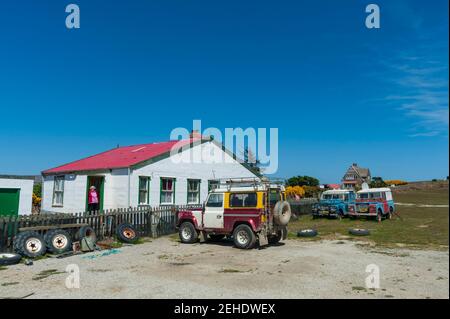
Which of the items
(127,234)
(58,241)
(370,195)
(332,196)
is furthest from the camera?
(332,196)

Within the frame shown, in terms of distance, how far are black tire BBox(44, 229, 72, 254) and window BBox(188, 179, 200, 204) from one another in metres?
11.2

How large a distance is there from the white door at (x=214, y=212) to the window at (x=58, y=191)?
12092 mm

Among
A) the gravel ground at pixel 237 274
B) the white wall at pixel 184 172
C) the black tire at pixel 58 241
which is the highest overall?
the white wall at pixel 184 172

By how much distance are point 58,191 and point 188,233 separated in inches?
462

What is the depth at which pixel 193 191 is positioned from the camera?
24.1 meters

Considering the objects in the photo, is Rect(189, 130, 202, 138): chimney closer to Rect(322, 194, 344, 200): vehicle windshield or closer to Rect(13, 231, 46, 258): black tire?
Rect(322, 194, 344, 200): vehicle windshield

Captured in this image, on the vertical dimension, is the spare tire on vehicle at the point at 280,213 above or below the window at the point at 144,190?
below

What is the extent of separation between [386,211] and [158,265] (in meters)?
20.8

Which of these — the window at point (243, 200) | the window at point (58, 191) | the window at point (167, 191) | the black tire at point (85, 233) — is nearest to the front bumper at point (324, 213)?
the window at point (167, 191)

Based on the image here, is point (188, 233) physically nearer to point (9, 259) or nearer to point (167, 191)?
point (9, 259)

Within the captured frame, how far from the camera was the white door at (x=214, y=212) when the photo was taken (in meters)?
14.5

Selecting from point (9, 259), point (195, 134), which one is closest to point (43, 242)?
point (9, 259)

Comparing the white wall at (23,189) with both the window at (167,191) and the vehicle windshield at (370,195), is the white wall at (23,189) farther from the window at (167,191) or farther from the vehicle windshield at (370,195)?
the vehicle windshield at (370,195)

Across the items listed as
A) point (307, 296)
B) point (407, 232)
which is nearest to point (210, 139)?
point (407, 232)
